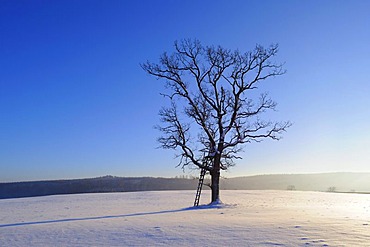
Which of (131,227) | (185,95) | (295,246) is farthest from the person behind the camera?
(185,95)

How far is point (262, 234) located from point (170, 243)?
8.47 ft

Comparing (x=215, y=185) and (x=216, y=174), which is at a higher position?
(x=216, y=174)

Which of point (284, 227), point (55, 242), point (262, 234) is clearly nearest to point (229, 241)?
point (262, 234)

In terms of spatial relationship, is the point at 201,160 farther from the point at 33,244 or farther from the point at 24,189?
the point at 24,189

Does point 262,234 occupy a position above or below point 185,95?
below

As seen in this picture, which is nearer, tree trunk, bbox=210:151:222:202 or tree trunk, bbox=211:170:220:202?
tree trunk, bbox=211:170:220:202

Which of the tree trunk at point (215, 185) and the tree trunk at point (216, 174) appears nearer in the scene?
the tree trunk at point (215, 185)

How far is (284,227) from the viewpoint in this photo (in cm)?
1069

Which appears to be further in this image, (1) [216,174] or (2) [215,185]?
(1) [216,174]

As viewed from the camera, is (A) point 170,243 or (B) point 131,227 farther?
(B) point 131,227

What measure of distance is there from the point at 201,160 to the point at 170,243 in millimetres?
15018

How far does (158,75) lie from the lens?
81.5ft

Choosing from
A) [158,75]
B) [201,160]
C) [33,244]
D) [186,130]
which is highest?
[158,75]

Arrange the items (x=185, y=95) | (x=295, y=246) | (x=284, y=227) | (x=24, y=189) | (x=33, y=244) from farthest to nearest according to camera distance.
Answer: (x=24, y=189) < (x=185, y=95) < (x=284, y=227) < (x=33, y=244) < (x=295, y=246)
